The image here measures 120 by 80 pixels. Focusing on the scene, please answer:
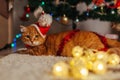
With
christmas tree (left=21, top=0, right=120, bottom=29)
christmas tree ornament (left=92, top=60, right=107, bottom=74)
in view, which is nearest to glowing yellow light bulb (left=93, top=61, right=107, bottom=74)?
christmas tree ornament (left=92, top=60, right=107, bottom=74)

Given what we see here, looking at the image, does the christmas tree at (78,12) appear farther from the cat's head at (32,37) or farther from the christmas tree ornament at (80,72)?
the christmas tree ornament at (80,72)

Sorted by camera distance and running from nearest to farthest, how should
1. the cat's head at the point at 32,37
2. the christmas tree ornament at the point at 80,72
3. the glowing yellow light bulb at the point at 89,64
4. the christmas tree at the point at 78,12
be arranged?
the christmas tree ornament at the point at 80,72
the glowing yellow light bulb at the point at 89,64
the cat's head at the point at 32,37
the christmas tree at the point at 78,12

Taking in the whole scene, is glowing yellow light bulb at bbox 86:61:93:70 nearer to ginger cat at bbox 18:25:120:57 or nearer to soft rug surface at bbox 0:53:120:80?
soft rug surface at bbox 0:53:120:80

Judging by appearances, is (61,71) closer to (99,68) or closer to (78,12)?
(99,68)

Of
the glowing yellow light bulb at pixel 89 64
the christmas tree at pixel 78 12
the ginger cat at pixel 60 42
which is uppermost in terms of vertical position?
the christmas tree at pixel 78 12

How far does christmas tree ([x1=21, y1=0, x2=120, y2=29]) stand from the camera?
214 cm

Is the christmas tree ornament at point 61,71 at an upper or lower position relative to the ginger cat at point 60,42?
upper

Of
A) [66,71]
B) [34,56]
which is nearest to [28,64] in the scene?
[34,56]

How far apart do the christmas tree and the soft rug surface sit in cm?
67

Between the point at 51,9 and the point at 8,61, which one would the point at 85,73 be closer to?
the point at 8,61

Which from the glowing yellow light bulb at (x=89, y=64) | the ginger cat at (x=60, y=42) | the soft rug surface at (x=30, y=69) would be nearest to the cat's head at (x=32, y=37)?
the ginger cat at (x=60, y=42)

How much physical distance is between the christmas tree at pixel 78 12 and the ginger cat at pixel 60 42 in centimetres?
42

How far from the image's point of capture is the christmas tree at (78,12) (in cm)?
214

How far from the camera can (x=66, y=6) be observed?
220cm
